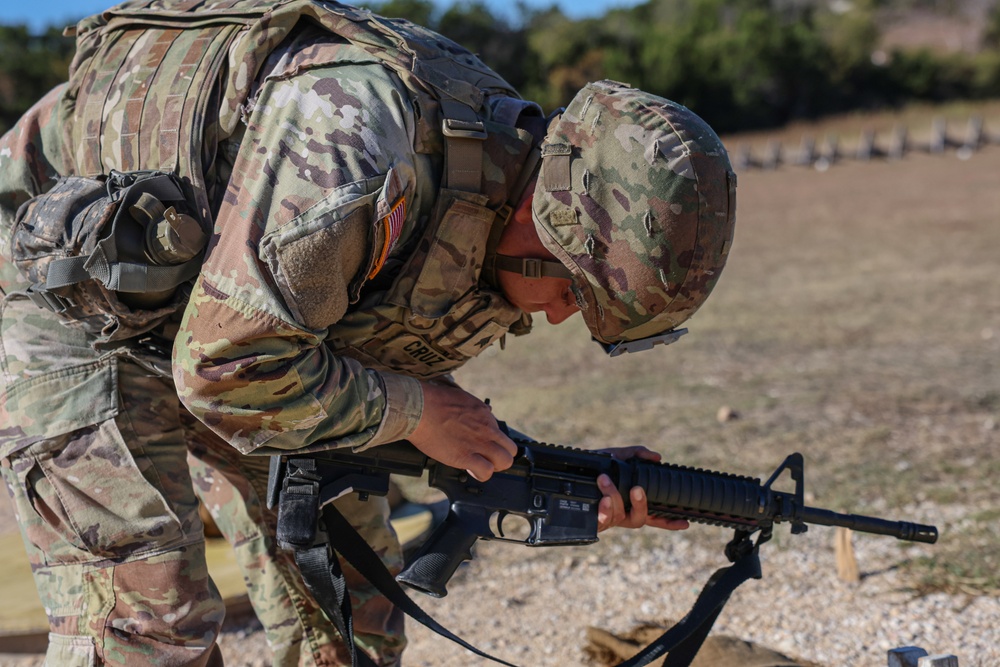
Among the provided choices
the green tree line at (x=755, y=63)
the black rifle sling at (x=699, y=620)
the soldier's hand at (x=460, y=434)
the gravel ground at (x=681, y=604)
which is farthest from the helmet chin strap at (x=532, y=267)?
the green tree line at (x=755, y=63)

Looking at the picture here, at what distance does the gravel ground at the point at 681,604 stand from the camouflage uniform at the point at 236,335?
1432 millimetres

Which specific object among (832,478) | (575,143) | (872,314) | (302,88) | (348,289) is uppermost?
(302,88)

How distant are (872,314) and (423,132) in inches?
302

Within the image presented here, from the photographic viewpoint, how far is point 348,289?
7.43ft

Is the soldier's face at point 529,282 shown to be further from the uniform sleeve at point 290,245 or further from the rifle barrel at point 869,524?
the rifle barrel at point 869,524

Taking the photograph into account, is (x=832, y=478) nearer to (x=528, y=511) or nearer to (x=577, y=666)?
(x=577, y=666)

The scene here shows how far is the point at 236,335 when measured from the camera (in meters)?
2.10

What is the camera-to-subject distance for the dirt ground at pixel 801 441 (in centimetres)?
384

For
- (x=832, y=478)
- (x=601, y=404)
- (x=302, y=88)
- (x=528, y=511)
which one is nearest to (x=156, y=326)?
(x=302, y=88)

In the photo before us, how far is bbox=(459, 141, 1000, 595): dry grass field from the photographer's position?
486 centimetres

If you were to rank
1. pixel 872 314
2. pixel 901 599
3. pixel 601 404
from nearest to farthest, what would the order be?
pixel 901 599
pixel 601 404
pixel 872 314

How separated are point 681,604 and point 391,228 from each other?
2475 millimetres

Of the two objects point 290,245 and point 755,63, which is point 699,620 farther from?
point 755,63

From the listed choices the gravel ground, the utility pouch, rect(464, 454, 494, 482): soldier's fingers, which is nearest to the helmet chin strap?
rect(464, 454, 494, 482): soldier's fingers
